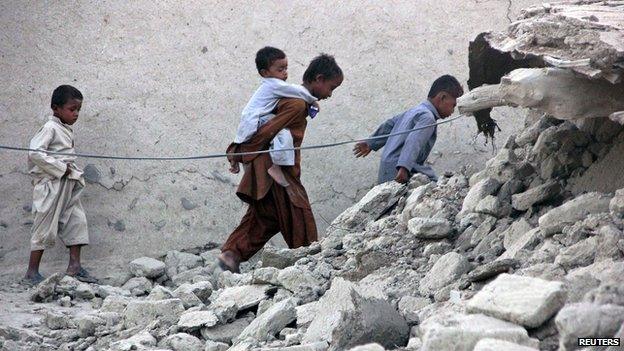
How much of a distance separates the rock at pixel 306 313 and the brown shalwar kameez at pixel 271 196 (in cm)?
189

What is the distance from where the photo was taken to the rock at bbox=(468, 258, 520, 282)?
411cm

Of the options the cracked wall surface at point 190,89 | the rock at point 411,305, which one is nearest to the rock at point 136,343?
the rock at point 411,305

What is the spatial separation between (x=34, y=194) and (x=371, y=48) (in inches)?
89.0

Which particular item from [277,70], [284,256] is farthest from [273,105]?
[284,256]

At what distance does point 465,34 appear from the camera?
8.08 metres

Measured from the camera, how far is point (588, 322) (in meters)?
3.19

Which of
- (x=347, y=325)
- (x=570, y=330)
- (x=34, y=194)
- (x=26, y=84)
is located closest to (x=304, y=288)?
(x=347, y=325)

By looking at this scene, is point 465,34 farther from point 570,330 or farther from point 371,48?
point 570,330

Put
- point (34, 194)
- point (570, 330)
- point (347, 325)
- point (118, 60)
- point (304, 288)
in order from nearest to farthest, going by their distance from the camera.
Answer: point (570, 330), point (347, 325), point (304, 288), point (34, 194), point (118, 60)

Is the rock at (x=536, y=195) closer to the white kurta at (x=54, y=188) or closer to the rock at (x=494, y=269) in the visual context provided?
the rock at (x=494, y=269)

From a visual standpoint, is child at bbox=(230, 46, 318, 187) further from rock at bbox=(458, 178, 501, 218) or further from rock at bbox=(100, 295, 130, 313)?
rock at bbox=(458, 178, 501, 218)

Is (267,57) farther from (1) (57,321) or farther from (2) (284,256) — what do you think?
(1) (57,321)

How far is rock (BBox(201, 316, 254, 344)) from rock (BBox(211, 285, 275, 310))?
0.10 metres
